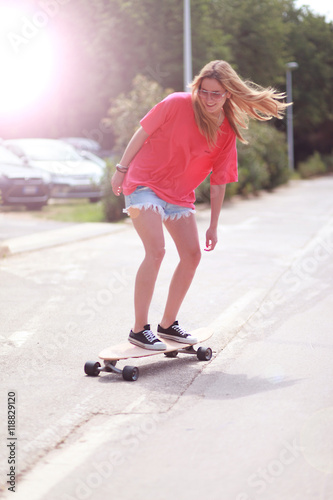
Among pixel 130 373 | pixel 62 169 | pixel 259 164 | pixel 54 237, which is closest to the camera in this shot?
pixel 130 373

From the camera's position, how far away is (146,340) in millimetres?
4855

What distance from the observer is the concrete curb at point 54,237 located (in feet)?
35.9

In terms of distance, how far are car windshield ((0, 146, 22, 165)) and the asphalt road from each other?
8.89 metres

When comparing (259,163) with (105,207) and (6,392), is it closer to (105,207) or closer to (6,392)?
(105,207)

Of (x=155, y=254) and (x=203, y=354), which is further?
(x=203, y=354)

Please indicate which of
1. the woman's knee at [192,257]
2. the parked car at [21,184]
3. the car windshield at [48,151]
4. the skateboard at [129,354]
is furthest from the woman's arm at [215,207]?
the car windshield at [48,151]

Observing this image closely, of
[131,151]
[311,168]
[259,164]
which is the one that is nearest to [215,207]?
[131,151]

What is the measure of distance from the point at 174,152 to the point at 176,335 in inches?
49.6

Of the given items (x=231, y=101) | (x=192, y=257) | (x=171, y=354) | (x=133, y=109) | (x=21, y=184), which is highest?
(x=231, y=101)

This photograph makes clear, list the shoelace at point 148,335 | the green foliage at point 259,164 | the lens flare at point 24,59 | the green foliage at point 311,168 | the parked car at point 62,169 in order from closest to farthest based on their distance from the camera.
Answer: the shoelace at point 148,335, the parked car at point 62,169, the green foliage at point 259,164, the lens flare at point 24,59, the green foliage at point 311,168

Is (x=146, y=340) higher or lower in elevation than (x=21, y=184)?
higher

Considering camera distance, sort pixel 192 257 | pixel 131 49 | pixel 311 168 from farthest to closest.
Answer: pixel 311 168, pixel 131 49, pixel 192 257

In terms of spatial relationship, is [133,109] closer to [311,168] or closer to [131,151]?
[131,151]

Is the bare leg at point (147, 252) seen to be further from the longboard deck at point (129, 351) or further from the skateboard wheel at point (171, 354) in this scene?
the skateboard wheel at point (171, 354)
